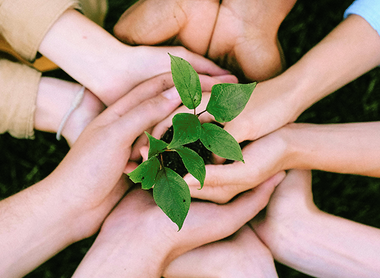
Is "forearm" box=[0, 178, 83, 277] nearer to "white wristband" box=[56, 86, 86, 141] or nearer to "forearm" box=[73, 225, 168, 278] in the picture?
"forearm" box=[73, 225, 168, 278]

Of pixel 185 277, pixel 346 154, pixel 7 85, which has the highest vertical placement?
pixel 7 85

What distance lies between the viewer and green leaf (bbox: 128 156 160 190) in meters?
0.41

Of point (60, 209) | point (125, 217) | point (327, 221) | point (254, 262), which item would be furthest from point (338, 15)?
point (60, 209)

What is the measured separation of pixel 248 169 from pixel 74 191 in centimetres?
50

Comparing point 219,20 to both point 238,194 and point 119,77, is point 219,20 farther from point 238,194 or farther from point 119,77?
point 238,194

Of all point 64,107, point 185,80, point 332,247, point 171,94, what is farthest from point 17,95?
point 332,247

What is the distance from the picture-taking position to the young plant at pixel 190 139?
0.39 meters

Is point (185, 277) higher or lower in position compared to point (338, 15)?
lower

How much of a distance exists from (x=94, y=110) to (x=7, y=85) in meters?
0.29

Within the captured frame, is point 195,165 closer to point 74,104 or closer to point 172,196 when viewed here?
point 172,196

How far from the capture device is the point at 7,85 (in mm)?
876

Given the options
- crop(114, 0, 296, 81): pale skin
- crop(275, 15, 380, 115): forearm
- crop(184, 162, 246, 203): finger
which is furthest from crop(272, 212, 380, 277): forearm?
crop(114, 0, 296, 81): pale skin

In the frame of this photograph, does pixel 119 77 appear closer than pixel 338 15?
Yes

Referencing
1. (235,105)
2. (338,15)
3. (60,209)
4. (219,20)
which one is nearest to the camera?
(235,105)
